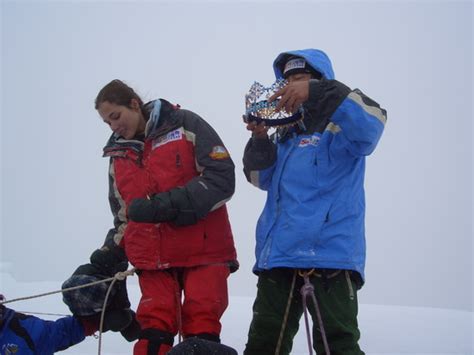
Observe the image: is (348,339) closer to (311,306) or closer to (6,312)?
(311,306)

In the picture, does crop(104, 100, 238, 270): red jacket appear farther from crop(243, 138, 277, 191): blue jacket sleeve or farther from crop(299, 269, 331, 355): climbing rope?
crop(299, 269, 331, 355): climbing rope

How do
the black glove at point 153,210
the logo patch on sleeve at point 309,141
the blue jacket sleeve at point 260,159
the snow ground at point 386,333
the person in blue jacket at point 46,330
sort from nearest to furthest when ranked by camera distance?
the black glove at point 153,210, the logo patch on sleeve at point 309,141, the blue jacket sleeve at point 260,159, the person in blue jacket at point 46,330, the snow ground at point 386,333

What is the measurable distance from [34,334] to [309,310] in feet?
5.52

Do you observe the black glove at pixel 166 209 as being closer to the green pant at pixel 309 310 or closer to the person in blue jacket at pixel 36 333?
the green pant at pixel 309 310

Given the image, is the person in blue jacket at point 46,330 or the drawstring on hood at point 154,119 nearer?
the drawstring on hood at point 154,119

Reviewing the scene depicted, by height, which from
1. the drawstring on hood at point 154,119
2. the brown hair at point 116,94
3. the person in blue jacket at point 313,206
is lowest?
the person in blue jacket at point 313,206

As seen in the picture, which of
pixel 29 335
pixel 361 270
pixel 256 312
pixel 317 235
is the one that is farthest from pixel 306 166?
pixel 29 335

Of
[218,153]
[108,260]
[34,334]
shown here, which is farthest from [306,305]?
[34,334]

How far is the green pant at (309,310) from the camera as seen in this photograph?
229cm

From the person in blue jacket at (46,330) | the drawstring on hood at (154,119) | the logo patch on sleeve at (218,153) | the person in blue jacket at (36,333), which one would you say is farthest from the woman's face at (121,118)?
the person in blue jacket at (36,333)

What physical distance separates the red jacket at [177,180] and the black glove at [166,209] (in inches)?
1.4

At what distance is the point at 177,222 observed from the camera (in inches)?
101

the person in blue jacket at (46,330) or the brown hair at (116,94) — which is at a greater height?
the brown hair at (116,94)

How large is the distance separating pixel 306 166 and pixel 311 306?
697mm
